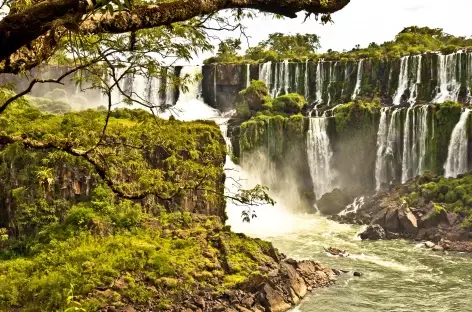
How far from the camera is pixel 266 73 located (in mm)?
46781

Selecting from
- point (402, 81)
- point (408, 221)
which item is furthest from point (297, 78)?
point (408, 221)

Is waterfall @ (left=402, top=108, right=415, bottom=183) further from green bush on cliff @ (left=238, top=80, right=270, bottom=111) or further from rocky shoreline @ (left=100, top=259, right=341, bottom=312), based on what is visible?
rocky shoreline @ (left=100, top=259, right=341, bottom=312)

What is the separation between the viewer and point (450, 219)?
92.2 feet

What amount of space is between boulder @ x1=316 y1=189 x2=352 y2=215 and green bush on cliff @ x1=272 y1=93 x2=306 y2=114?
8.51m

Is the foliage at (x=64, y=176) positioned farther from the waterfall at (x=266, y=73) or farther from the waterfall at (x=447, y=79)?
the waterfall at (x=266, y=73)

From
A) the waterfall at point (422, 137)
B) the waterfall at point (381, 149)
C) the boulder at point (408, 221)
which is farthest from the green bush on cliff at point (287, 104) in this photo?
the boulder at point (408, 221)

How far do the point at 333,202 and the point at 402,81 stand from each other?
1329 centimetres

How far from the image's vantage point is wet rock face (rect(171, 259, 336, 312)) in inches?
631

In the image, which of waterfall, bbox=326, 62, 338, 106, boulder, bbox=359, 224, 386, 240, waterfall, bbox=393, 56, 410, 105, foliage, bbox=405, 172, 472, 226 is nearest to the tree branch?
boulder, bbox=359, 224, 386, 240

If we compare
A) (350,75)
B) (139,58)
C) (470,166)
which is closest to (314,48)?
(350,75)

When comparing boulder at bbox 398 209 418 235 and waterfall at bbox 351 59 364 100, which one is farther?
waterfall at bbox 351 59 364 100

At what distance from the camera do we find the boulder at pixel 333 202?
3459 centimetres

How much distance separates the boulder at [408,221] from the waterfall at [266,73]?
20.8m

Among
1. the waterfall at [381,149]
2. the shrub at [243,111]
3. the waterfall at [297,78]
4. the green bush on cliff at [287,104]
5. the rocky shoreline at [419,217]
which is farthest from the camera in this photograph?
the waterfall at [297,78]
